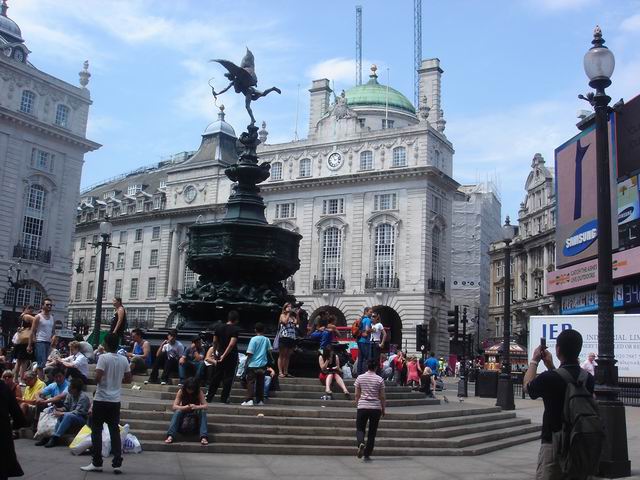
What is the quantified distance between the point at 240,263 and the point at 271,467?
736 centimetres

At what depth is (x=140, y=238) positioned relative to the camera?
6862 cm

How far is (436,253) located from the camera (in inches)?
2092

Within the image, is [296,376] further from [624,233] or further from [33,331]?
[624,233]

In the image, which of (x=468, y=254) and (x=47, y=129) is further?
A: (x=468, y=254)

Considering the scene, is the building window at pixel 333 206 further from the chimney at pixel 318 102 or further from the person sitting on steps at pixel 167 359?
the person sitting on steps at pixel 167 359

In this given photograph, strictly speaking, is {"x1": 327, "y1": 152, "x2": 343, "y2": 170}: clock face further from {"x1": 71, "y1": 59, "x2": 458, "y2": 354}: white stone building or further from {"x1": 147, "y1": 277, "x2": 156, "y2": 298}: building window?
{"x1": 147, "y1": 277, "x2": 156, "y2": 298}: building window

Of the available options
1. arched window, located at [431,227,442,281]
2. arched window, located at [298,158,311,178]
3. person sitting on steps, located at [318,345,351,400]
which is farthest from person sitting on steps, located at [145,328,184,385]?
arched window, located at [298,158,311,178]

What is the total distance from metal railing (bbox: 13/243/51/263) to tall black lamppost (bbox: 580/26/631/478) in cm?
4357

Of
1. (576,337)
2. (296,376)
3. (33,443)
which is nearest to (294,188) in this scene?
(296,376)

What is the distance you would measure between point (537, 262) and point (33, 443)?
204 ft

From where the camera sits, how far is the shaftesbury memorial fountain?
646 inches

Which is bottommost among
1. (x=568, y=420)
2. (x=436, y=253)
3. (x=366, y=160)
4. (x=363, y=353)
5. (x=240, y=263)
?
(x=568, y=420)

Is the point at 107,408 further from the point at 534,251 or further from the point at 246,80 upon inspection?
the point at 534,251

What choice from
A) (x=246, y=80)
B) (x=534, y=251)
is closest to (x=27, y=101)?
(x=246, y=80)
